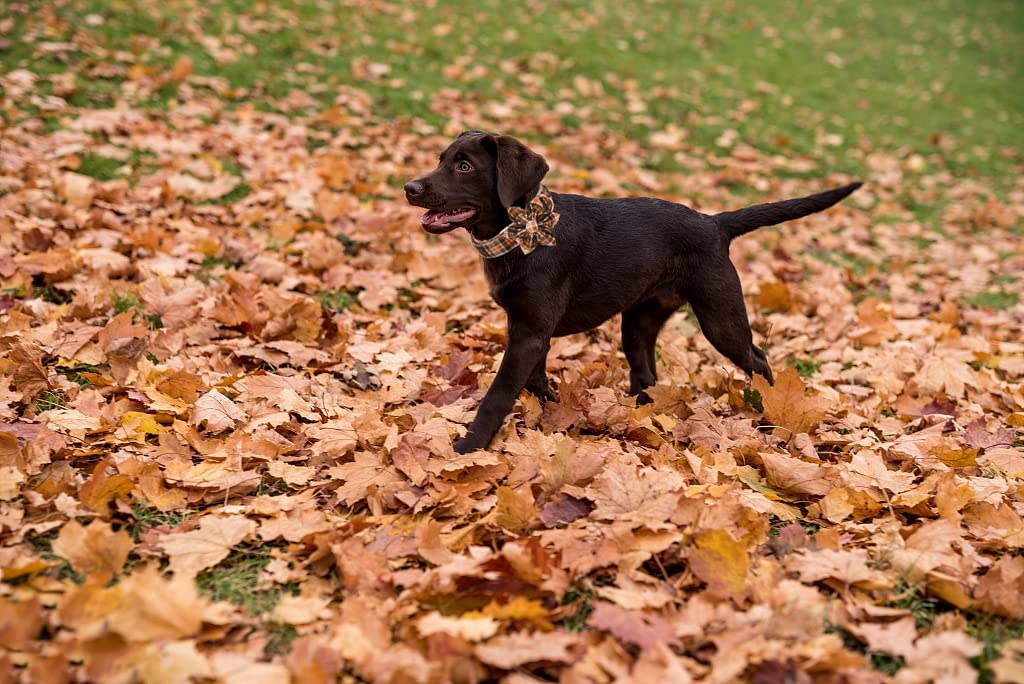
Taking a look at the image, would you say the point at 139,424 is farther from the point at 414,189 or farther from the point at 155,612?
the point at 414,189

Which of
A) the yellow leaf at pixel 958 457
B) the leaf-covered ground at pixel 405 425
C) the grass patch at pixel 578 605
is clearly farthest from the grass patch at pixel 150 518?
the yellow leaf at pixel 958 457

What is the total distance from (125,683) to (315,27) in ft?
30.5

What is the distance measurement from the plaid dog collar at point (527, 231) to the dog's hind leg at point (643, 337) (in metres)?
0.80

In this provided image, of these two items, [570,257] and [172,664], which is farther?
[570,257]

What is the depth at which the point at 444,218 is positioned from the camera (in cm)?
321

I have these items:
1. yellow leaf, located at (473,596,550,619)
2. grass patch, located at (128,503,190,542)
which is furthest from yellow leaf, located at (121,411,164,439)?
yellow leaf, located at (473,596,550,619)

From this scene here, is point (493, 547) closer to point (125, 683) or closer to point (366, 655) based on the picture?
point (366, 655)

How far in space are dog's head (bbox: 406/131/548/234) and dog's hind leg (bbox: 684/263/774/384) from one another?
0.99m

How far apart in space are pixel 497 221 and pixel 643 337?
1126 millimetres

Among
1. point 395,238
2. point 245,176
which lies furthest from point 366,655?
point 245,176

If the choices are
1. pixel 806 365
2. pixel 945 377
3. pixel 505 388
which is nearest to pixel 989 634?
pixel 505 388

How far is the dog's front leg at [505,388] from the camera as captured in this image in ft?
10.2

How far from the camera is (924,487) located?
292 cm

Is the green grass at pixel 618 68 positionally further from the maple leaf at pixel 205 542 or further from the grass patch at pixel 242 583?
the grass patch at pixel 242 583
